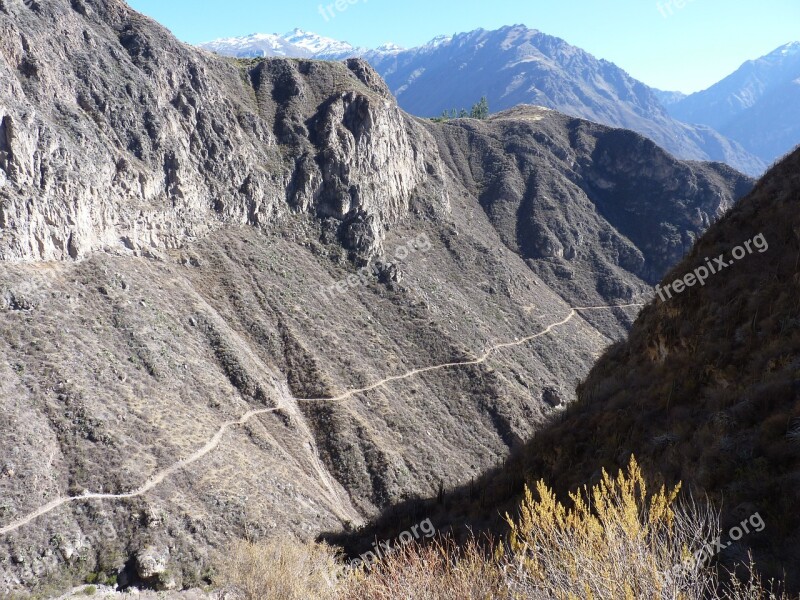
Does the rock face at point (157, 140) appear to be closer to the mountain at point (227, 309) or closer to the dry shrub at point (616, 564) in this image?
the mountain at point (227, 309)

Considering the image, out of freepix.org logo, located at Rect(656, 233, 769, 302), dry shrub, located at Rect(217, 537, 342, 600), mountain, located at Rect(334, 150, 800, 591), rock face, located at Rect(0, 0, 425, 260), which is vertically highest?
rock face, located at Rect(0, 0, 425, 260)

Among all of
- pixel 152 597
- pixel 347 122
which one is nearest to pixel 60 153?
pixel 152 597

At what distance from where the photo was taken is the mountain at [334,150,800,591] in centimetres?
859

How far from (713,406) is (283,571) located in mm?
17575

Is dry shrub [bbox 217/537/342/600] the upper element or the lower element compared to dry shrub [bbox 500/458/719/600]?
lower

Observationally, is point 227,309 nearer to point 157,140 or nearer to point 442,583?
point 157,140

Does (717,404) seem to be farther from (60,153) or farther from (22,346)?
(60,153)

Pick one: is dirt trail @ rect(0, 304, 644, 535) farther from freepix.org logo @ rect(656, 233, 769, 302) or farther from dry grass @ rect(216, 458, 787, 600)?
freepix.org logo @ rect(656, 233, 769, 302)

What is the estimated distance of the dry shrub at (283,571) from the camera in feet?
64.2

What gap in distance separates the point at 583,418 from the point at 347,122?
65959mm

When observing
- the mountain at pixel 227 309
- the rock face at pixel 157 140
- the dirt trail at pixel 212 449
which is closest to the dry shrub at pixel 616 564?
the mountain at pixel 227 309

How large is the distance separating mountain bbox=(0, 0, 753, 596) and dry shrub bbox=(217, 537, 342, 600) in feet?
18.7

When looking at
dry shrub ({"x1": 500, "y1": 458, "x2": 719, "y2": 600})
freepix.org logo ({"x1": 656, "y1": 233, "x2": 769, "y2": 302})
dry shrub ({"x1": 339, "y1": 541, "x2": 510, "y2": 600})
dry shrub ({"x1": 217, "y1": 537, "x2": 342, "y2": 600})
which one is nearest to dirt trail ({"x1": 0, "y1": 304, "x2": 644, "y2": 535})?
dry shrub ({"x1": 217, "y1": 537, "x2": 342, "y2": 600})

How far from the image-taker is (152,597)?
25.2 metres
